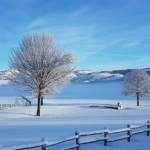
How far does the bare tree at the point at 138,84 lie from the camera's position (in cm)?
3588

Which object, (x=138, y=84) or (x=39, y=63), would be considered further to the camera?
(x=138, y=84)

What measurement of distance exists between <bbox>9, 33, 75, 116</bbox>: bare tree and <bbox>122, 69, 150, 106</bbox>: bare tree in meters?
22.6

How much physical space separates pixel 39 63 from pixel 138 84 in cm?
2617

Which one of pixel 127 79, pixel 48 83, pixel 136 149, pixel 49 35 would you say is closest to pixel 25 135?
pixel 136 149

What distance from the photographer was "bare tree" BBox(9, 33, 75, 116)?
17547 millimetres

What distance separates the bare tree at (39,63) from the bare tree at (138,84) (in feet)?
74.0

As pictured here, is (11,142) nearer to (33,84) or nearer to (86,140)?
(86,140)

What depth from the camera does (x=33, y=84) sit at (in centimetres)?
1822

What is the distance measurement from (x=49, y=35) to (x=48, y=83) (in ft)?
17.6

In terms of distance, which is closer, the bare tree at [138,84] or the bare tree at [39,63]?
the bare tree at [39,63]

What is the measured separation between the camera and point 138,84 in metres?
36.4

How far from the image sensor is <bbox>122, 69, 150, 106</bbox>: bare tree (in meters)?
35.9

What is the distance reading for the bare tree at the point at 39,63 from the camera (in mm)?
17547

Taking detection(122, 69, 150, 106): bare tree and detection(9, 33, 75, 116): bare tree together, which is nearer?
detection(9, 33, 75, 116): bare tree
